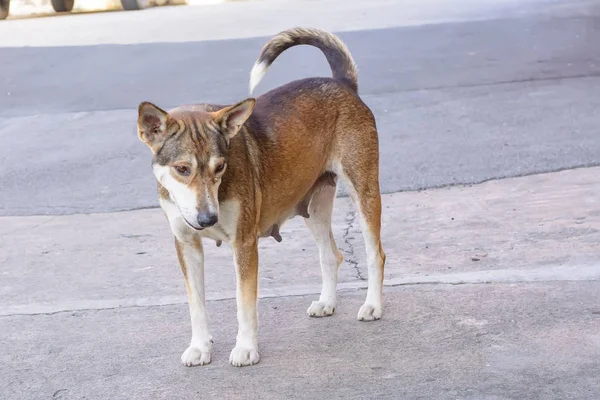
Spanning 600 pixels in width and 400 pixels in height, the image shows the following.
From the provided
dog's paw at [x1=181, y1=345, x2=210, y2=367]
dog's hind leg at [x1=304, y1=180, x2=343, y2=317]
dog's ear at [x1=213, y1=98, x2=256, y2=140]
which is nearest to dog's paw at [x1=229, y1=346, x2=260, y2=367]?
dog's paw at [x1=181, y1=345, x2=210, y2=367]

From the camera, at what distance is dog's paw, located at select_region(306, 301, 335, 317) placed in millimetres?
5734

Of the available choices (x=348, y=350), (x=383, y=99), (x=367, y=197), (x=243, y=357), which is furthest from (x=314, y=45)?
(x=383, y=99)

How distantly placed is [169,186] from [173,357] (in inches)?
39.3

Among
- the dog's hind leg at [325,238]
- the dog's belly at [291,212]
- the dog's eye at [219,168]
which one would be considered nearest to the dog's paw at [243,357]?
the dog's belly at [291,212]

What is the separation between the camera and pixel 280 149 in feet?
17.7

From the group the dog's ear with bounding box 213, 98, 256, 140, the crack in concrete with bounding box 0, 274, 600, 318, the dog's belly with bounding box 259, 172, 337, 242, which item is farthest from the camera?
the crack in concrete with bounding box 0, 274, 600, 318

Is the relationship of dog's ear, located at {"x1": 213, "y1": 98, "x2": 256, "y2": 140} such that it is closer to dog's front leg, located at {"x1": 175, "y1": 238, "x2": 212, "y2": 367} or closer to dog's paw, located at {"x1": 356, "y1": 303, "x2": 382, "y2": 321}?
dog's front leg, located at {"x1": 175, "y1": 238, "x2": 212, "y2": 367}

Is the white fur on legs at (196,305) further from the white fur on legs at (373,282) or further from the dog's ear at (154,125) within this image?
the white fur on legs at (373,282)

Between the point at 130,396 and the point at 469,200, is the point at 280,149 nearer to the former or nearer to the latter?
the point at 130,396

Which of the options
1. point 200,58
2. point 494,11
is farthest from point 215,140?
point 494,11

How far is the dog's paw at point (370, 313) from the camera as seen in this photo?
561 cm

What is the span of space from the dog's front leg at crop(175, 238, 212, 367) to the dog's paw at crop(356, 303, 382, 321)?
88 centimetres

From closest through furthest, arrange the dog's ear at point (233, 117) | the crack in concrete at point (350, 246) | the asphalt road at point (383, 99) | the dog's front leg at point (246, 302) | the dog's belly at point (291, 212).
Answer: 1. the dog's ear at point (233, 117)
2. the dog's front leg at point (246, 302)
3. the dog's belly at point (291, 212)
4. the crack in concrete at point (350, 246)
5. the asphalt road at point (383, 99)

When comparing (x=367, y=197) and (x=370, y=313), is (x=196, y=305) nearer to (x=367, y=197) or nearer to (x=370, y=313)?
(x=370, y=313)
